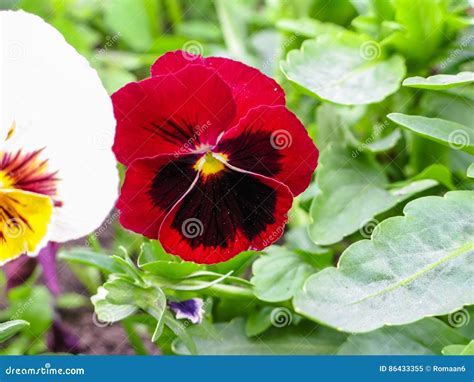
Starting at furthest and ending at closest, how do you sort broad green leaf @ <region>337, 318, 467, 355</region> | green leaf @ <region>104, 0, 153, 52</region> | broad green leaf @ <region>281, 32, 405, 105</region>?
green leaf @ <region>104, 0, 153, 52</region>, broad green leaf @ <region>281, 32, 405, 105</region>, broad green leaf @ <region>337, 318, 467, 355</region>

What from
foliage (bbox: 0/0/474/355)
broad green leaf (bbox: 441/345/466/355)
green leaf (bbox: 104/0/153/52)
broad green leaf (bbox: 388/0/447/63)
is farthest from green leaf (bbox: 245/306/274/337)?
green leaf (bbox: 104/0/153/52)

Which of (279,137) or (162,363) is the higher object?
(279,137)

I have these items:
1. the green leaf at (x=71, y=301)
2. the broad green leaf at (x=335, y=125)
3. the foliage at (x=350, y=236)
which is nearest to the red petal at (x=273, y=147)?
the foliage at (x=350, y=236)

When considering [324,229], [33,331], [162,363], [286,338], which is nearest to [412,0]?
[324,229]

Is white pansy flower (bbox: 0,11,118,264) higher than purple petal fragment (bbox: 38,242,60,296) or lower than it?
higher

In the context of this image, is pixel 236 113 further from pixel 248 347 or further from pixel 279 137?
pixel 248 347

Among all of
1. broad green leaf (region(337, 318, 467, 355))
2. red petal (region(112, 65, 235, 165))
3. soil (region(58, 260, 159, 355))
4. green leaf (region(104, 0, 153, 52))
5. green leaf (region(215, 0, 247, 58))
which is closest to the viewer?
red petal (region(112, 65, 235, 165))

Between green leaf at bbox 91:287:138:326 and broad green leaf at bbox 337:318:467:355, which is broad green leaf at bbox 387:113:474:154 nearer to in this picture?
broad green leaf at bbox 337:318:467:355
